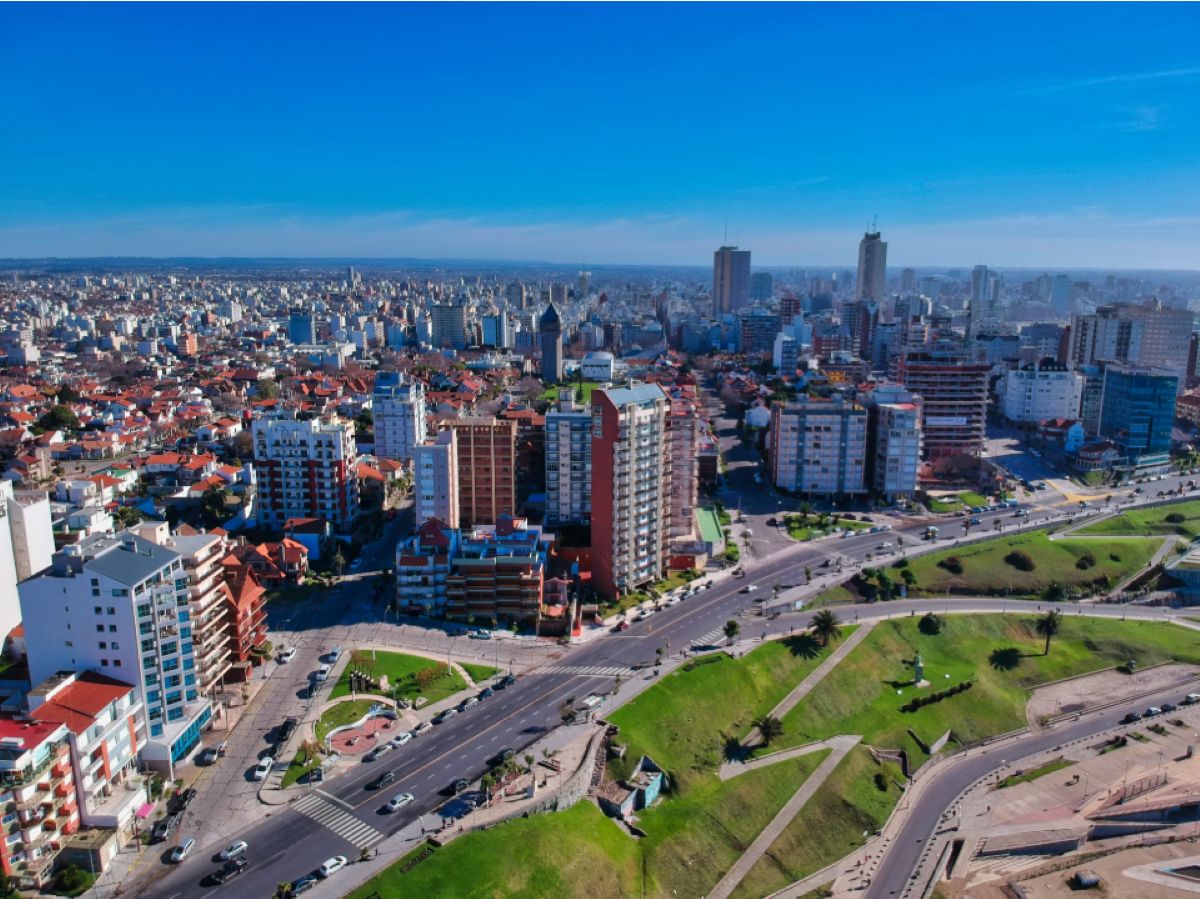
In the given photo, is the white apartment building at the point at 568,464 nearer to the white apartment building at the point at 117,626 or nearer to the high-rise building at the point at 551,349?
the white apartment building at the point at 117,626

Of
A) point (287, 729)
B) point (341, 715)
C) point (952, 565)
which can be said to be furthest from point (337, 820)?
point (952, 565)

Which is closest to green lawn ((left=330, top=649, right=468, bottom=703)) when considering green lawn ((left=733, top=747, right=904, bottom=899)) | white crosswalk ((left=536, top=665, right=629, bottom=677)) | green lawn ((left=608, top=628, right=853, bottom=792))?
white crosswalk ((left=536, top=665, right=629, bottom=677))

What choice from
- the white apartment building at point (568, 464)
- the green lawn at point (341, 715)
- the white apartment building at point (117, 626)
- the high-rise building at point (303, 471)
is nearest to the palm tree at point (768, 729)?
the green lawn at point (341, 715)

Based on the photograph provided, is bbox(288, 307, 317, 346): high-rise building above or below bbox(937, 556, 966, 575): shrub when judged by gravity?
above

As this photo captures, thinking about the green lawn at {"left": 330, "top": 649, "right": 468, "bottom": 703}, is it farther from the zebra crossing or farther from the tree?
the tree

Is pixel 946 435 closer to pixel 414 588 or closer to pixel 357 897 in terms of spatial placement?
pixel 414 588

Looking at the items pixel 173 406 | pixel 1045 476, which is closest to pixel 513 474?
pixel 1045 476

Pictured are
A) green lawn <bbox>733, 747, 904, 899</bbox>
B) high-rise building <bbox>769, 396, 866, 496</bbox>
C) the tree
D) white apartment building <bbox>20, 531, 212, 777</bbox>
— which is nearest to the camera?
white apartment building <bbox>20, 531, 212, 777</bbox>
